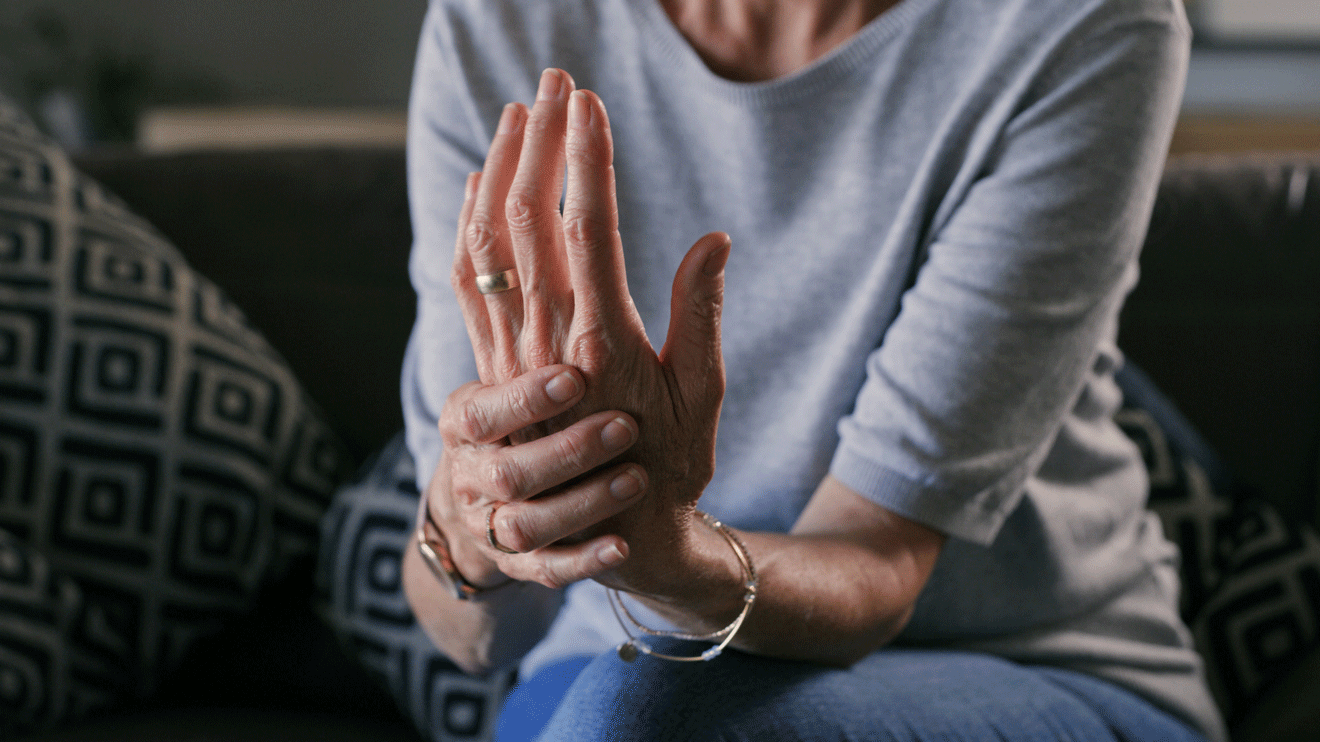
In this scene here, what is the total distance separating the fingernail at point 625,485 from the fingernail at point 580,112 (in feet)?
0.56

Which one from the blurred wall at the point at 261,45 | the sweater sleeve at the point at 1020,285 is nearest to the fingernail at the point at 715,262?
the sweater sleeve at the point at 1020,285

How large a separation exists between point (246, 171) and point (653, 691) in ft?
3.31

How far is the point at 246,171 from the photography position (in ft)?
4.14

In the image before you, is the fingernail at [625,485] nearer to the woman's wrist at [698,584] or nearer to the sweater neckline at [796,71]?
the woman's wrist at [698,584]

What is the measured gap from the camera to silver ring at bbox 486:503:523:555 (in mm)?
507

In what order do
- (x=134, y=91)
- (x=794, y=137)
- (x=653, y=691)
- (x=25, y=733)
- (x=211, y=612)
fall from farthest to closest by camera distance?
(x=134, y=91) < (x=211, y=612) < (x=25, y=733) < (x=794, y=137) < (x=653, y=691)

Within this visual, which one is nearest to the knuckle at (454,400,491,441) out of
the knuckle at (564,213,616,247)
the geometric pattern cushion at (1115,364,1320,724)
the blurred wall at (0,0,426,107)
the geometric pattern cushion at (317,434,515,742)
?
the knuckle at (564,213,616,247)

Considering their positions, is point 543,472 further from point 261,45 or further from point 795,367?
point 261,45

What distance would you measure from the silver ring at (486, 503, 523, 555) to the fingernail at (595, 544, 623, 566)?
6 cm

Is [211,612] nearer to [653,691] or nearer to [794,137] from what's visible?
[653,691]

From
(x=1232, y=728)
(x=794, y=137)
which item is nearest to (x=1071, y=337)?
(x=794, y=137)

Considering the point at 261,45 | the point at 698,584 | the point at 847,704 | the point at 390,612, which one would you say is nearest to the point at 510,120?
the point at 698,584

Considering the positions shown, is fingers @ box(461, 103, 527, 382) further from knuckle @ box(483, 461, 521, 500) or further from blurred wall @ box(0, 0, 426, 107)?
blurred wall @ box(0, 0, 426, 107)

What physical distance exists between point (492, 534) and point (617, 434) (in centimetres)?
11
